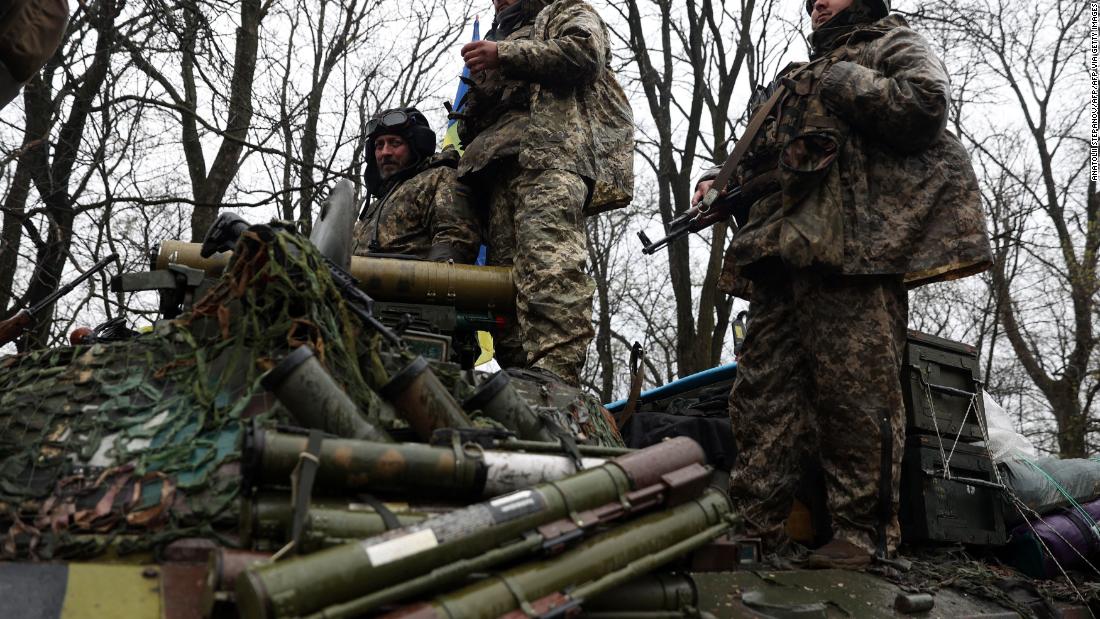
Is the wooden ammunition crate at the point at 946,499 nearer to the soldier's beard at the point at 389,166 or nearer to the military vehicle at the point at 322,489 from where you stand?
the military vehicle at the point at 322,489

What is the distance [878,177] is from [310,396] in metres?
2.87

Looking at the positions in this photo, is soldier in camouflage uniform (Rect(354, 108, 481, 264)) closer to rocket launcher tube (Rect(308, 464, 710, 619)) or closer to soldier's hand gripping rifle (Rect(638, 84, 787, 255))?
soldier's hand gripping rifle (Rect(638, 84, 787, 255))

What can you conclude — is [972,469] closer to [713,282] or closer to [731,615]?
[731,615]

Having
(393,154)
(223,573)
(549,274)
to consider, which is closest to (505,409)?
(223,573)

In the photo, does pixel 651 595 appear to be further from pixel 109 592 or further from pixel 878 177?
pixel 878 177

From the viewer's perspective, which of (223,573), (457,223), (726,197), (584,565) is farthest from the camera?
(457,223)

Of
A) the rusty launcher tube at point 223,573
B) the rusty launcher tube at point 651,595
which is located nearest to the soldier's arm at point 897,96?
the rusty launcher tube at point 651,595

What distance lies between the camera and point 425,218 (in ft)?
18.2

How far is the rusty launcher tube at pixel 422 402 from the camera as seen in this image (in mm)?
2426

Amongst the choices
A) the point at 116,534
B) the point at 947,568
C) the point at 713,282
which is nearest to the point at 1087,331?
the point at 713,282

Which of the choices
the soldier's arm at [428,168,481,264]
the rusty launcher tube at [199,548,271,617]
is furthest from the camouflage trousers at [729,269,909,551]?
the rusty launcher tube at [199,548,271,617]

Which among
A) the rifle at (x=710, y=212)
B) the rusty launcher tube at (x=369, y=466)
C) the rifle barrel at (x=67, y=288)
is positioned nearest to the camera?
the rusty launcher tube at (x=369, y=466)

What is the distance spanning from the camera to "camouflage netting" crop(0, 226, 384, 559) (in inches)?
82.0

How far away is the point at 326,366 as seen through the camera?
249 cm
